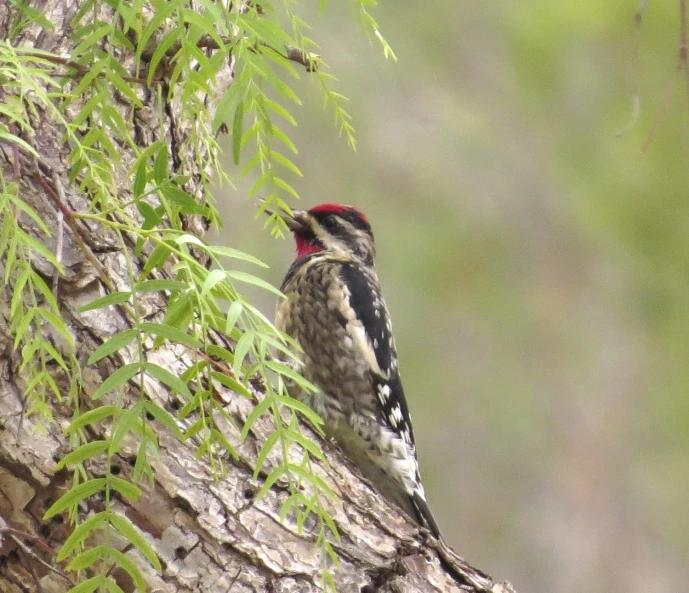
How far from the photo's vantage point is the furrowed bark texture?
191 cm

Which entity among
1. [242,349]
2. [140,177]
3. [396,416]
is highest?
[396,416]

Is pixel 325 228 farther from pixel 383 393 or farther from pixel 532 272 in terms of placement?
pixel 532 272

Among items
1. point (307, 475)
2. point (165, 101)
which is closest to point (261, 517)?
point (307, 475)

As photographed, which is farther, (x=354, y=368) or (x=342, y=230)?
(x=342, y=230)

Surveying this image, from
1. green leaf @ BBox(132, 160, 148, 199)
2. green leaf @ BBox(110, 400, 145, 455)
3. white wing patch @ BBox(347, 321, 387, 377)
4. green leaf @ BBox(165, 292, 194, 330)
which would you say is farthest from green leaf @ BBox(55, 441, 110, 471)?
white wing patch @ BBox(347, 321, 387, 377)

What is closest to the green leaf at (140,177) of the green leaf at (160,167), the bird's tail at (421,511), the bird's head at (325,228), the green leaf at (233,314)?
the green leaf at (160,167)

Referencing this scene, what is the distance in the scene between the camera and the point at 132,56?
2350mm

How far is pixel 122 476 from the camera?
193 cm

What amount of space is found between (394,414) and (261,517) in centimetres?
147

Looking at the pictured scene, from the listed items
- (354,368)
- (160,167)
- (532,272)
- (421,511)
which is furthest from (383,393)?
(532,272)

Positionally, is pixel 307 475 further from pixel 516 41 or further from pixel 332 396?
pixel 516 41

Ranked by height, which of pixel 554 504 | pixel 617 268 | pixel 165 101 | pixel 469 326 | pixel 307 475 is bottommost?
pixel 307 475

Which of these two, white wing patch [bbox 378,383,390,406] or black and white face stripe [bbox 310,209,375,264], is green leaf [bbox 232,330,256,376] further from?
black and white face stripe [bbox 310,209,375,264]

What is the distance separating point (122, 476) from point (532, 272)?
649 cm
